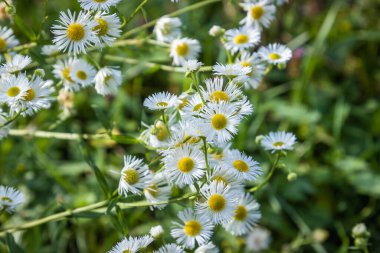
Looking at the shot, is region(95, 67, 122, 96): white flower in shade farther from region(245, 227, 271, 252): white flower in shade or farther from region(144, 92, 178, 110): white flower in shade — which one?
region(245, 227, 271, 252): white flower in shade

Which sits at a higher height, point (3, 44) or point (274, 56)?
point (3, 44)

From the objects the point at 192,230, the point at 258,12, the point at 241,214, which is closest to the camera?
the point at 192,230

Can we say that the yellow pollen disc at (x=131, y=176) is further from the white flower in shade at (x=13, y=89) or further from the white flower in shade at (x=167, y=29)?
the white flower in shade at (x=167, y=29)

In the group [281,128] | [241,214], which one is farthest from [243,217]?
[281,128]

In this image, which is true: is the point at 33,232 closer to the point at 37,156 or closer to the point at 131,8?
the point at 37,156

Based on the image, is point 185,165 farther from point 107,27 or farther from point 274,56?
point 274,56

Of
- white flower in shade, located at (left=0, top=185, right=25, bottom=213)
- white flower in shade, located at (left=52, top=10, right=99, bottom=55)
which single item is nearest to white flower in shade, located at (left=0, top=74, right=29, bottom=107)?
white flower in shade, located at (left=52, top=10, right=99, bottom=55)
